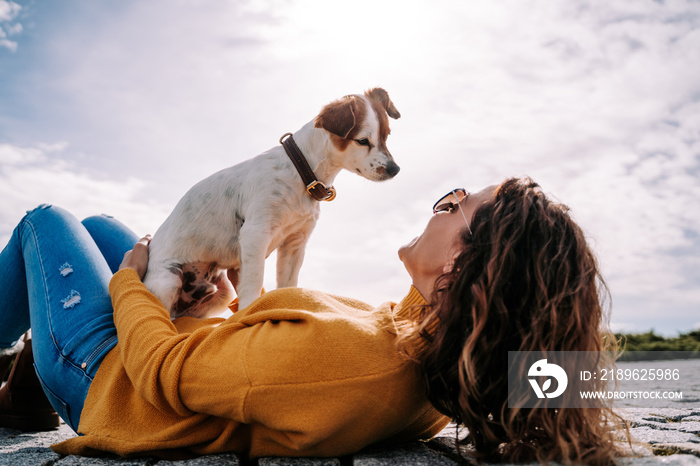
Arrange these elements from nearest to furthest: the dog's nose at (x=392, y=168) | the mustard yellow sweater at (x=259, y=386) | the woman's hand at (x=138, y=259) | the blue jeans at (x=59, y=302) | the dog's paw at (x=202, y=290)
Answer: the mustard yellow sweater at (x=259, y=386)
the blue jeans at (x=59, y=302)
the woman's hand at (x=138, y=259)
the dog's paw at (x=202, y=290)
the dog's nose at (x=392, y=168)

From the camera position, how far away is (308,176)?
2930 mm

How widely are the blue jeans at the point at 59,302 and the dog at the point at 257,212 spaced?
56 centimetres

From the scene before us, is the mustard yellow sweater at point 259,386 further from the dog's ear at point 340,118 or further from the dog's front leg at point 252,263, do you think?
the dog's ear at point 340,118

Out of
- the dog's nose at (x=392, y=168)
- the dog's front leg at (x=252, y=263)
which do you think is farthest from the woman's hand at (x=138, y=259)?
the dog's nose at (x=392, y=168)

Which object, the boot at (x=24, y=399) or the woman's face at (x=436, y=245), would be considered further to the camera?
the boot at (x=24, y=399)

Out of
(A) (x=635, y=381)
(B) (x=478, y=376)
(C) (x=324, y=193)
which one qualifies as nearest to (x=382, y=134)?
(C) (x=324, y=193)

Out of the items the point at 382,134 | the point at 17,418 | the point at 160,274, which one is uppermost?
the point at 382,134

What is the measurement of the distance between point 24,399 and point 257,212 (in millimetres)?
1529

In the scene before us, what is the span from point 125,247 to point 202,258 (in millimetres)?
501

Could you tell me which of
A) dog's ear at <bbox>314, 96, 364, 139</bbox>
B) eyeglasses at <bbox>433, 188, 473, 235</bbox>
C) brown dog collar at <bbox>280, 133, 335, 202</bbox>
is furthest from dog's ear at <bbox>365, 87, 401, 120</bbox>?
eyeglasses at <bbox>433, 188, 473, 235</bbox>

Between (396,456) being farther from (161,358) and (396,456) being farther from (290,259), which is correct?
(290,259)

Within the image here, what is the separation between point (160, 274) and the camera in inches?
107

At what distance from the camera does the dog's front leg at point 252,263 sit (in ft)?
8.97

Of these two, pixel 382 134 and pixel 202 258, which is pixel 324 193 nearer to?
pixel 382 134
